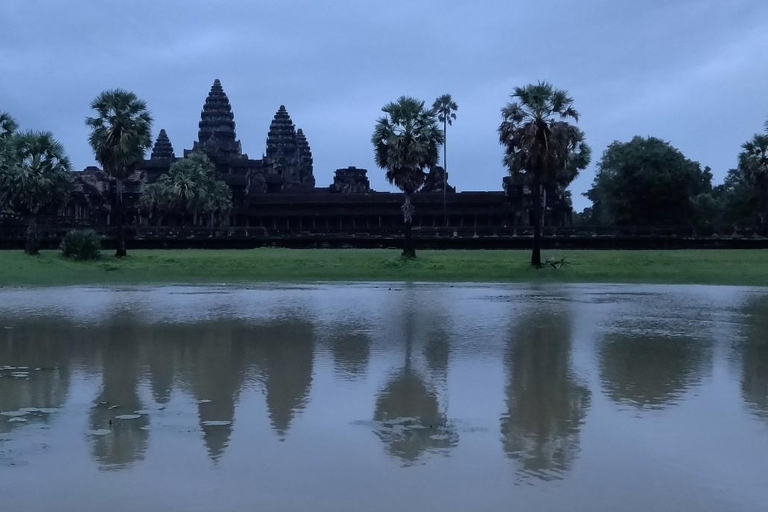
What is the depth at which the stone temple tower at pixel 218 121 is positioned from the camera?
359ft

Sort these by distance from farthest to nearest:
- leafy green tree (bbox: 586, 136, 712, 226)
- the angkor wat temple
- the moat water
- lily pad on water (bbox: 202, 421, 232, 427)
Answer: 1. the angkor wat temple
2. leafy green tree (bbox: 586, 136, 712, 226)
3. lily pad on water (bbox: 202, 421, 232, 427)
4. the moat water

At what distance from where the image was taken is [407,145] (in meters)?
46.7

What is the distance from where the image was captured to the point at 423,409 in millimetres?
10742

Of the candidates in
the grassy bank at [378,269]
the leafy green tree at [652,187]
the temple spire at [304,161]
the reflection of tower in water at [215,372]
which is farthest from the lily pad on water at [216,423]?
the temple spire at [304,161]

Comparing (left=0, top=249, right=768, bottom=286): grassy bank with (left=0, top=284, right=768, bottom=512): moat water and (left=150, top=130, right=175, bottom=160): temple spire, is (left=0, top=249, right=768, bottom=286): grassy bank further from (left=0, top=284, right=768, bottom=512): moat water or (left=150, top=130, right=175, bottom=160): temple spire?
(left=150, top=130, right=175, bottom=160): temple spire

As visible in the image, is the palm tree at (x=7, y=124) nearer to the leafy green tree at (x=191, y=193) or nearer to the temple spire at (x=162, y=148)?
the leafy green tree at (x=191, y=193)

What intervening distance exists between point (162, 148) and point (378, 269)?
80728mm

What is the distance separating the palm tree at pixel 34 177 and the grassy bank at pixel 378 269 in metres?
3.32

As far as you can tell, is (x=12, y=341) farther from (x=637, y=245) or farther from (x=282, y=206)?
(x=282, y=206)

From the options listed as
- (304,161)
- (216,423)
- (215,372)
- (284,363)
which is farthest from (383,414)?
(304,161)

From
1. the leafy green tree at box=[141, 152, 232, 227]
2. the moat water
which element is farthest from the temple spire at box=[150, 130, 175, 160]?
the moat water

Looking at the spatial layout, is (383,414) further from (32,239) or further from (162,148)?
(162,148)

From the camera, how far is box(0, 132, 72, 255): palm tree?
4784 cm

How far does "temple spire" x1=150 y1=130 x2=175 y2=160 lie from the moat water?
322ft
